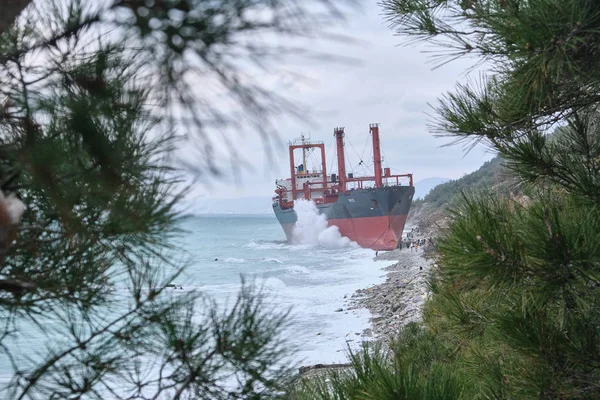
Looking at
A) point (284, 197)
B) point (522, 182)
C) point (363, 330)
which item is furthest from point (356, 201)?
point (522, 182)

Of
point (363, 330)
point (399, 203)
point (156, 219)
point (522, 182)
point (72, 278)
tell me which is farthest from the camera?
point (399, 203)

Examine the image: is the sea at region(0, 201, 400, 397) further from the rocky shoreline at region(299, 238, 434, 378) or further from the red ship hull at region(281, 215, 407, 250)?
the red ship hull at region(281, 215, 407, 250)

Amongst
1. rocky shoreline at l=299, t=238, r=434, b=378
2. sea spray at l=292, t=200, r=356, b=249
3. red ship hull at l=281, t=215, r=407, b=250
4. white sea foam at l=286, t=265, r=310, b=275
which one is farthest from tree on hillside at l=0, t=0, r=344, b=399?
sea spray at l=292, t=200, r=356, b=249

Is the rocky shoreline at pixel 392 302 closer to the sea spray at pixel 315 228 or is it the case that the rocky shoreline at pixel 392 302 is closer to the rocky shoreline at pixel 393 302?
the rocky shoreline at pixel 393 302

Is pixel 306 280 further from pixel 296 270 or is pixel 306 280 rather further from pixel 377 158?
pixel 377 158

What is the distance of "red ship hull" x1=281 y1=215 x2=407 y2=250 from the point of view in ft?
79.0

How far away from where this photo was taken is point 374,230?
80.8 ft

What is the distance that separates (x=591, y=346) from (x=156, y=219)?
4.82 ft

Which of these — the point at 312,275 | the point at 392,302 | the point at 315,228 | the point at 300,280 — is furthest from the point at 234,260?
the point at 392,302

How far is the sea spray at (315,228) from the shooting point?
2698 cm

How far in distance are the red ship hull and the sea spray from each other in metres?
Answer: 0.49

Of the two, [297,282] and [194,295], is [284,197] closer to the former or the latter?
[297,282]

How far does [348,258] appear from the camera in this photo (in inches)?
965

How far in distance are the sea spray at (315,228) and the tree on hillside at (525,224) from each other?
24.5 meters
